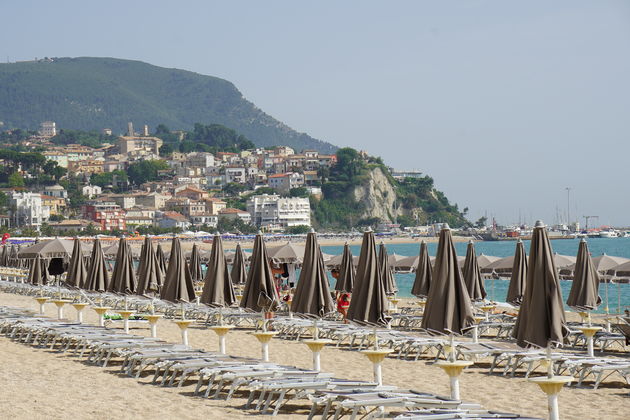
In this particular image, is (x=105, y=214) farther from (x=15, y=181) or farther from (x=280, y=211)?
(x=280, y=211)

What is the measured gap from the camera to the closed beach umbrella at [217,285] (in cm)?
1416

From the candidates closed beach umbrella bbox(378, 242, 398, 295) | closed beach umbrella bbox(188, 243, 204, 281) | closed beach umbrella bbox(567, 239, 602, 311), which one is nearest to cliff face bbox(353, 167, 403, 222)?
closed beach umbrella bbox(188, 243, 204, 281)

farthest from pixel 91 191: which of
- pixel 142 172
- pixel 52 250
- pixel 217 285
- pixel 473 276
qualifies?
pixel 217 285

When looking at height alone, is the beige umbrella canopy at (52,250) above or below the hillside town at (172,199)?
below

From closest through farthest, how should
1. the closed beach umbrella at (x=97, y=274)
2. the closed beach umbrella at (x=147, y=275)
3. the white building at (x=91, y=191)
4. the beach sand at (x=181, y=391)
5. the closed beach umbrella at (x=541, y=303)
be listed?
the closed beach umbrella at (x=541, y=303), the beach sand at (x=181, y=391), the closed beach umbrella at (x=147, y=275), the closed beach umbrella at (x=97, y=274), the white building at (x=91, y=191)

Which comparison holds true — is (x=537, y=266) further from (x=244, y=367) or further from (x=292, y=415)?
(x=244, y=367)

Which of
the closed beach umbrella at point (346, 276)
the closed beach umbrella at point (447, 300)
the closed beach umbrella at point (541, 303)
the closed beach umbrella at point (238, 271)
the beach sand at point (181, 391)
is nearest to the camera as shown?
the closed beach umbrella at point (541, 303)

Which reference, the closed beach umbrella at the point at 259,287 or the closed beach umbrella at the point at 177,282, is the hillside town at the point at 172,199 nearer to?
the closed beach umbrella at the point at 177,282

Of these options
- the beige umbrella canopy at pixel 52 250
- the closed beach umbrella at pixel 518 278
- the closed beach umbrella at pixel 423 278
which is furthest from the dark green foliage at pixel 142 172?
the closed beach umbrella at pixel 518 278

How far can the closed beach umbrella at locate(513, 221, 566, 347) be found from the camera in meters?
9.11

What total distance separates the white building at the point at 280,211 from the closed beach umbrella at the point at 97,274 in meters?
142

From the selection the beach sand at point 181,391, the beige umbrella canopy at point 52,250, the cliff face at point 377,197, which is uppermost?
the cliff face at point 377,197

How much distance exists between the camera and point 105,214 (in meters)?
146

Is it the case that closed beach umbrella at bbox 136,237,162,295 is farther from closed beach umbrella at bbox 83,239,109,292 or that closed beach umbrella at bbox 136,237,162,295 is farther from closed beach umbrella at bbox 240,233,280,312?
closed beach umbrella at bbox 240,233,280,312
